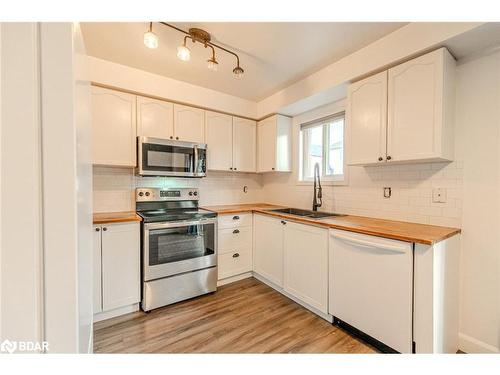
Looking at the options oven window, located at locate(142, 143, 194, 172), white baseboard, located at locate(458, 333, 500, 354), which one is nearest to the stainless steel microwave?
oven window, located at locate(142, 143, 194, 172)

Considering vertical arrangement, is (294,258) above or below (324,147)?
below

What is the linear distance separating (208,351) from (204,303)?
672 millimetres

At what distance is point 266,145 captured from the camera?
10.1 feet

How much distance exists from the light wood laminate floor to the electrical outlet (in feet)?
3.98

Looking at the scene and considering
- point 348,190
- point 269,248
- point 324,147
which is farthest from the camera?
point 324,147

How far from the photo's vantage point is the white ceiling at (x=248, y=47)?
5.26 feet

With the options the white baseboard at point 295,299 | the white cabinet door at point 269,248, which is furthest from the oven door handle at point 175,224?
the white baseboard at point 295,299

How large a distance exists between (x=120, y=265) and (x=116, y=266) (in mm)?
31

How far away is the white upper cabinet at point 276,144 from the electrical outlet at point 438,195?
1642 millimetres

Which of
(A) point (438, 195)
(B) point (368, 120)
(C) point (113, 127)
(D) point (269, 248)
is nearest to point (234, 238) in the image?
(D) point (269, 248)

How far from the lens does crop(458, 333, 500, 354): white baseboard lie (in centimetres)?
144

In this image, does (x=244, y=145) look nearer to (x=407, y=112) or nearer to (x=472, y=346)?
(x=407, y=112)

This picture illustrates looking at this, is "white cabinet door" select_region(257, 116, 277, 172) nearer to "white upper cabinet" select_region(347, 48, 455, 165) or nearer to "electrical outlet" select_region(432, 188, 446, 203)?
"white upper cabinet" select_region(347, 48, 455, 165)

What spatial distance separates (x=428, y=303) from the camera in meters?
1.27
